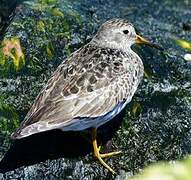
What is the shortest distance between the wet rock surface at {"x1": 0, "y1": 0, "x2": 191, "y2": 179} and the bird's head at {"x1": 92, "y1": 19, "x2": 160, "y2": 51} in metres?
0.42

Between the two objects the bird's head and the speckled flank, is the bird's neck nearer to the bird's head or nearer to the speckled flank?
the bird's head

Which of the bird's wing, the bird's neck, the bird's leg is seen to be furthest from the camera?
the bird's neck

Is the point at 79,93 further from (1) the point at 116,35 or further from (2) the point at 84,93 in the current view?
(1) the point at 116,35

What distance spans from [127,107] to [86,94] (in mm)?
936

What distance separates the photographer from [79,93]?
4.18m

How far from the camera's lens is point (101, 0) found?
24.5 ft

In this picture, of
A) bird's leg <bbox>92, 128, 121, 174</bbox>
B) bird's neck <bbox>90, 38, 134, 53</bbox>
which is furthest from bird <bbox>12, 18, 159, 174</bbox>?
bird's neck <bbox>90, 38, 134, 53</bbox>

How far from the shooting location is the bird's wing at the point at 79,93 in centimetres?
404

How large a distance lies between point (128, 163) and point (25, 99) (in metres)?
1.35

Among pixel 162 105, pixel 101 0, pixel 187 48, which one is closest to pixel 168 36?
pixel 187 48

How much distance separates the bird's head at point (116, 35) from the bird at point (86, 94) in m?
0.27

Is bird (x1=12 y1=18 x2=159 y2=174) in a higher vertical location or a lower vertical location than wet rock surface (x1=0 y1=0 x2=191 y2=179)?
higher

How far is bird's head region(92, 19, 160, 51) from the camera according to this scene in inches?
210

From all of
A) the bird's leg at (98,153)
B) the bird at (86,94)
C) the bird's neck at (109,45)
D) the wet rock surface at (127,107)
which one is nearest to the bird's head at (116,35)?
the bird's neck at (109,45)
